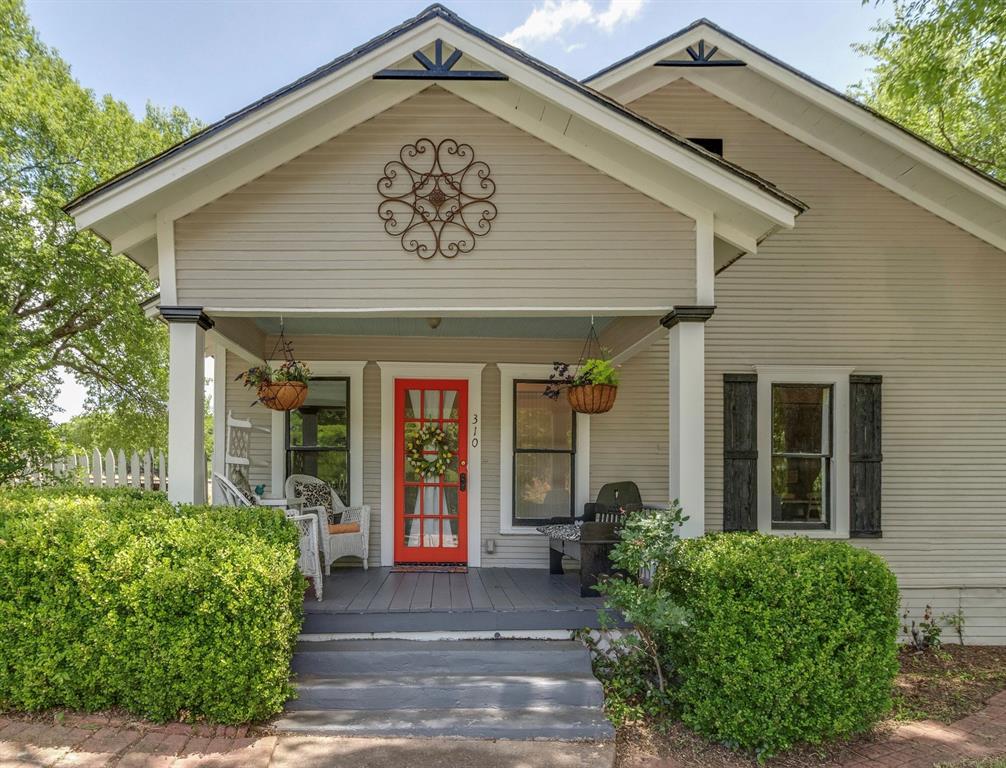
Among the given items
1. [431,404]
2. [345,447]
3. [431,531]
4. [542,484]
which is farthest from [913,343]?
[345,447]

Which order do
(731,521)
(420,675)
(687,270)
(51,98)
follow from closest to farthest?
(420,675) < (687,270) < (731,521) < (51,98)

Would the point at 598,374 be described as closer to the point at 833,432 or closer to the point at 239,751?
the point at 833,432

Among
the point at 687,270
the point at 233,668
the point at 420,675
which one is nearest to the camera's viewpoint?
the point at 233,668

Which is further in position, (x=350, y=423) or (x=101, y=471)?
(x=101, y=471)

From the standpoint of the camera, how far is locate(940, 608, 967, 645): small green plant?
6.37 metres

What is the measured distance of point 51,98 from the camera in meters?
11.2

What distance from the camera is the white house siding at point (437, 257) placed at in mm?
4297

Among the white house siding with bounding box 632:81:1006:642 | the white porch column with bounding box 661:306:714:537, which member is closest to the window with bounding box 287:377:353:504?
the white porch column with bounding box 661:306:714:537

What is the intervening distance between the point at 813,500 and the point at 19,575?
6874 mm

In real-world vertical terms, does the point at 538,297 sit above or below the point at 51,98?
below

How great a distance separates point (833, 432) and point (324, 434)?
5.47m

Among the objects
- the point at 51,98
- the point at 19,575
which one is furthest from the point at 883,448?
the point at 51,98

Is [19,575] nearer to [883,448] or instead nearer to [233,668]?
[233,668]

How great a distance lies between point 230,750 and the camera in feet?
11.1
